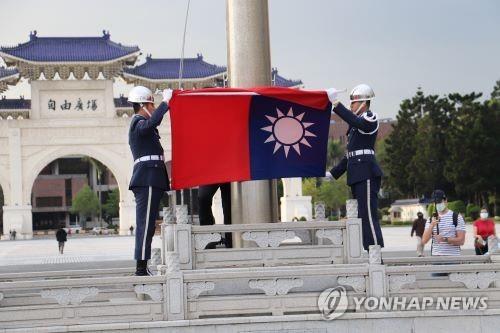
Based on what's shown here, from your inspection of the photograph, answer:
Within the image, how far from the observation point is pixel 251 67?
7305mm

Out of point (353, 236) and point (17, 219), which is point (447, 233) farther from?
point (17, 219)

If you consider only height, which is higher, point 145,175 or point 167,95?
point 167,95

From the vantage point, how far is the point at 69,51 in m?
48.6

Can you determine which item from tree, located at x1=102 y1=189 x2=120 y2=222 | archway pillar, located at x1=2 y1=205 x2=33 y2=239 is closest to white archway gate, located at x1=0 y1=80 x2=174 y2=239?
archway pillar, located at x1=2 y1=205 x2=33 y2=239

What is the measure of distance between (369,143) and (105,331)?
270 centimetres

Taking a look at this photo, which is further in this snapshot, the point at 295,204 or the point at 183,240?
the point at 295,204

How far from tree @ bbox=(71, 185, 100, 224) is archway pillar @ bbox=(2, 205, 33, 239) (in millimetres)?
17813

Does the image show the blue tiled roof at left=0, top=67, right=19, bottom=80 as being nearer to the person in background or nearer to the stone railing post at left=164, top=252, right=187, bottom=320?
the person in background

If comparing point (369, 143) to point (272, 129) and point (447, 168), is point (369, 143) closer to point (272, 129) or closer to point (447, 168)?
point (272, 129)

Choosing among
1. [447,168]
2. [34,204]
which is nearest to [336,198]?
[447,168]

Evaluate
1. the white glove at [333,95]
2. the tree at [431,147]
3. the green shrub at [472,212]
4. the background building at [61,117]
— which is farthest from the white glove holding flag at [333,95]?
the tree at [431,147]

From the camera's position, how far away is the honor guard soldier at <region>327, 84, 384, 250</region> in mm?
6996

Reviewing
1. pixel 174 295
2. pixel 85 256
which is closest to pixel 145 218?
pixel 174 295

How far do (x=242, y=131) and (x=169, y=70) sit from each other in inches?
1719
